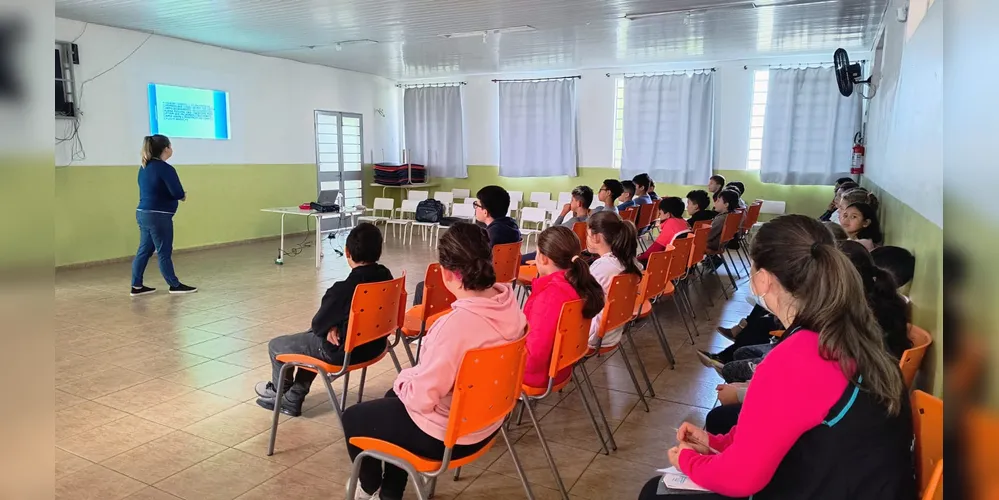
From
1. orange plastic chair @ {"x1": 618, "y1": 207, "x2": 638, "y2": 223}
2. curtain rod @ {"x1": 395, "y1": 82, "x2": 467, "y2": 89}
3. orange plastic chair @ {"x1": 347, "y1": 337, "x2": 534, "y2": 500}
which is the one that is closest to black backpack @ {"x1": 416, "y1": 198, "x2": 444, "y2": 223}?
curtain rod @ {"x1": 395, "y1": 82, "x2": 467, "y2": 89}

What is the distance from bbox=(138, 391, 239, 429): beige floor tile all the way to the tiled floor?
1cm

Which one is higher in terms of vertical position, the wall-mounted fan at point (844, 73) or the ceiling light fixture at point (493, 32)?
the ceiling light fixture at point (493, 32)

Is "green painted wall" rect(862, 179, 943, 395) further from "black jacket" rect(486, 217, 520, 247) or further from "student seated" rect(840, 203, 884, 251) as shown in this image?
"black jacket" rect(486, 217, 520, 247)

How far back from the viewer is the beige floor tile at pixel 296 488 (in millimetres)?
2533

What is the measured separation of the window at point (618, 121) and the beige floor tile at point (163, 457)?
28.0ft

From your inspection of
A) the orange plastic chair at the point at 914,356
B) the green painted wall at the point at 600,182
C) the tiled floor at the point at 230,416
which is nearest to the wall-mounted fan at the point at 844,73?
the green painted wall at the point at 600,182

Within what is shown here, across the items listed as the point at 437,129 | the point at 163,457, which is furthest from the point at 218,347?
the point at 437,129

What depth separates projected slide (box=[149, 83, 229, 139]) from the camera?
799 cm

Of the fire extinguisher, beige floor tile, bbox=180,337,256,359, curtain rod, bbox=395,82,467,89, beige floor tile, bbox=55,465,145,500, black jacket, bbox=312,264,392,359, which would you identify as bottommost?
beige floor tile, bbox=55,465,145,500

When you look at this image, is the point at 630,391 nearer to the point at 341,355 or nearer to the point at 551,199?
the point at 341,355

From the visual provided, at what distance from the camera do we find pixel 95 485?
8.54ft

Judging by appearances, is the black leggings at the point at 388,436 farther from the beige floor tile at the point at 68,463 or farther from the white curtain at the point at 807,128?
the white curtain at the point at 807,128

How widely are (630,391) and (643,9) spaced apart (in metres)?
4.13
